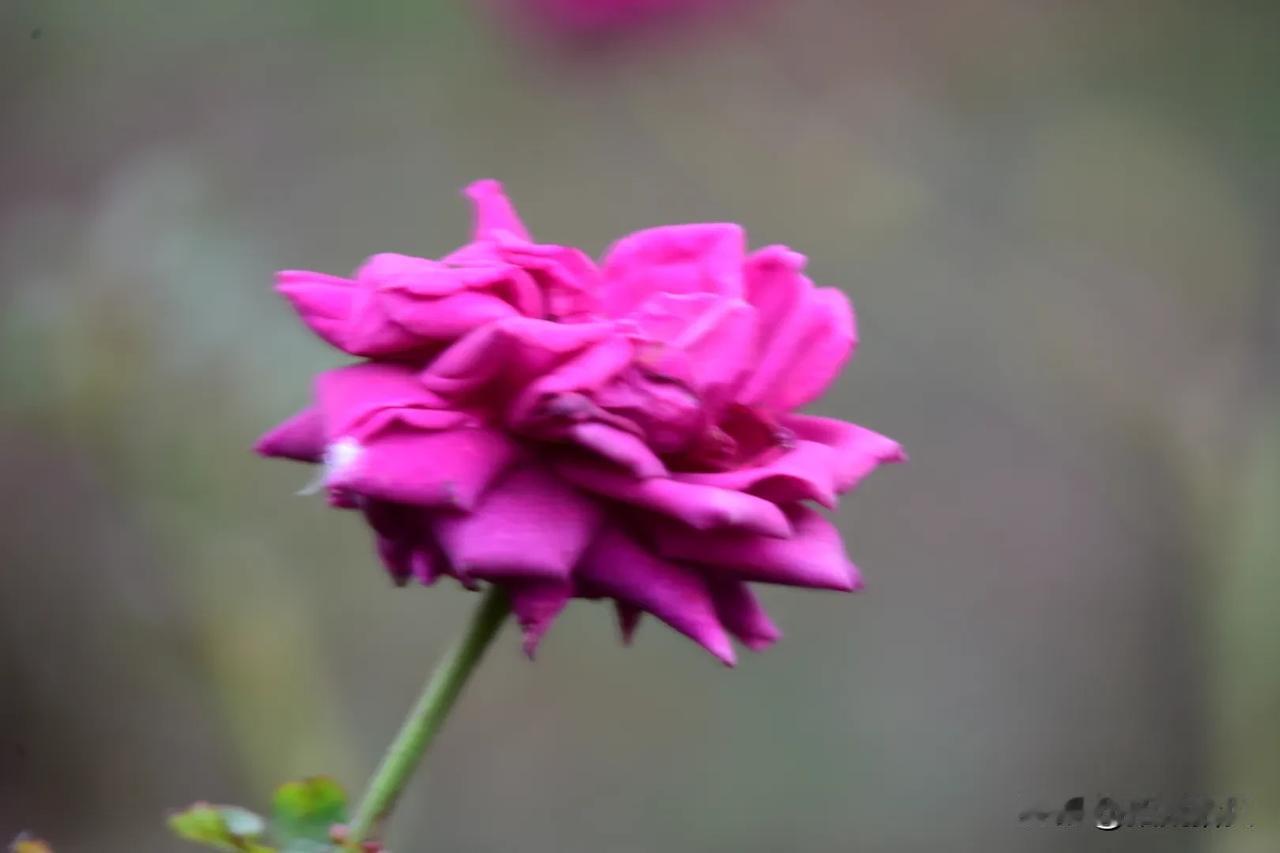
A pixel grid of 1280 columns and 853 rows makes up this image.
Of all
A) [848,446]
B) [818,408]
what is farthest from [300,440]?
[818,408]

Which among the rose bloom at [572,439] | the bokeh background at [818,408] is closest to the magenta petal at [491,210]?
the rose bloom at [572,439]

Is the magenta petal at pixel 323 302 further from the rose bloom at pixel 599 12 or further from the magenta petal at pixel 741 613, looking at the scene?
the rose bloom at pixel 599 12

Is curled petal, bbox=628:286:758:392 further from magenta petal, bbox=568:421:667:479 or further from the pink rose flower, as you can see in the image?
the pink rose flower

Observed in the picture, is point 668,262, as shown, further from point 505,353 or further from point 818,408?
point 818,408

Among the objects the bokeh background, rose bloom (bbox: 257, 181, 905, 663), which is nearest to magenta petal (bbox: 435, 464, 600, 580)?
rose bloom (bbox: 257, 181, 905, 663)

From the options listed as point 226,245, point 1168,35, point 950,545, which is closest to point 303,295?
point 226,245

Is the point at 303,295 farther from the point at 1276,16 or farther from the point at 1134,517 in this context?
the point at 1276,16
